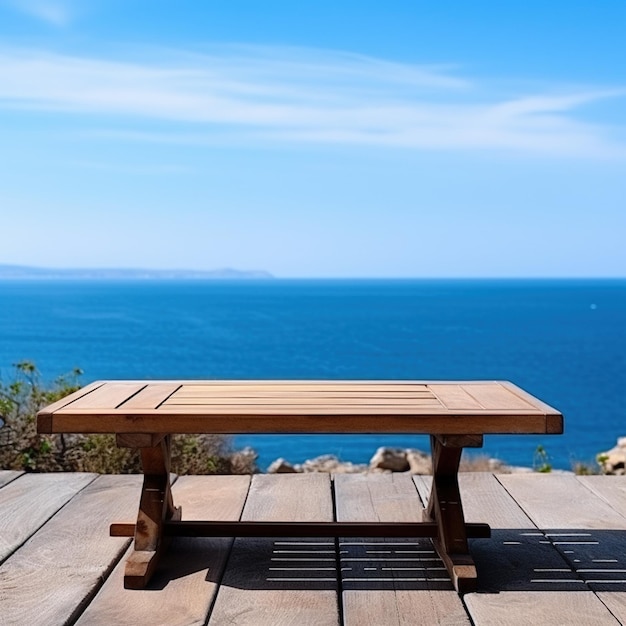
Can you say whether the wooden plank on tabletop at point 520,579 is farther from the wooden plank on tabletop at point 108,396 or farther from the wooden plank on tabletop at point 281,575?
the wooden plank on tabletop at point 108,396

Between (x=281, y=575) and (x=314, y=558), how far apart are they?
0.22 m

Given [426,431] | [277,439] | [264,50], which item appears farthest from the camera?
[264,50]

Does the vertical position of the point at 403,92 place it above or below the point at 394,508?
above

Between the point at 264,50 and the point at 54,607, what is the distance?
38.2 meters

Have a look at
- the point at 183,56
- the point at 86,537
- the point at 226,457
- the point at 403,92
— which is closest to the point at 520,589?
the point at 86,537

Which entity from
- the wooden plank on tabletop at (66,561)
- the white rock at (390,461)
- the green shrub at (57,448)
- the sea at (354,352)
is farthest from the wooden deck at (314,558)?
the sea at (354,352)

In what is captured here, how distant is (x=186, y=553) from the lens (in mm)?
3270

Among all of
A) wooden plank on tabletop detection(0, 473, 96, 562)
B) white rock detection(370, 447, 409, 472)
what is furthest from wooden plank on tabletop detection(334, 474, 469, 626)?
white rock detection(370, 447, 409, 472)

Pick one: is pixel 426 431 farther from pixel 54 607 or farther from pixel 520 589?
pixel 54 607

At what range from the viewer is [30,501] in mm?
3959

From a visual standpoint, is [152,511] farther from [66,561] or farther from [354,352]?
[354,352]

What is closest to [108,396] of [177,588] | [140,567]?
[140,567]

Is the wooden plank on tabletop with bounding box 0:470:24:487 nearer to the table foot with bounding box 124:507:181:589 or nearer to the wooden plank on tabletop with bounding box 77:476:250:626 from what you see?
the wooden plank on tabletop with bounding box 77:476:250:626

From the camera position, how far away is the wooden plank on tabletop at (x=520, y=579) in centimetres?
268
